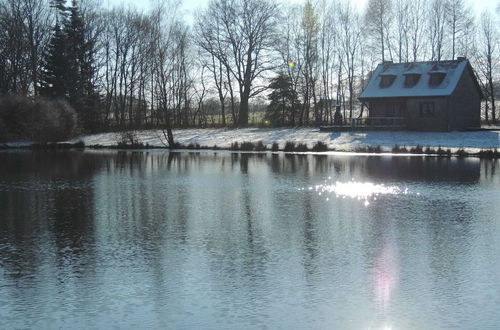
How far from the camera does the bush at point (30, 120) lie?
5106 centimetres

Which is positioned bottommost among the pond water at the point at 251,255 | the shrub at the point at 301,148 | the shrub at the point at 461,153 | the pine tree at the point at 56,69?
the pond water at the point at 251,255

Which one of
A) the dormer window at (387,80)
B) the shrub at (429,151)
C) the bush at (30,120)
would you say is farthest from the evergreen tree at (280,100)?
the shrub at (429,151)

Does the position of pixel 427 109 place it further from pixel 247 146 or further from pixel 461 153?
pixel 247 146

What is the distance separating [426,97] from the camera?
175 feet

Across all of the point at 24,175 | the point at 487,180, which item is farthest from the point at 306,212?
the point at 24,175

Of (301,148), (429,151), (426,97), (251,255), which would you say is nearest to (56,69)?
(301,148)

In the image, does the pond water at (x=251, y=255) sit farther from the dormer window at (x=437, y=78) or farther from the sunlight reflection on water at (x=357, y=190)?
the dormer window at (x=437, y=78)

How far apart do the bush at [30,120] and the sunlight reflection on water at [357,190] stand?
3573cm

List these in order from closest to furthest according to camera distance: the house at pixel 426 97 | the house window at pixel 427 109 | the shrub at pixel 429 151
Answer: the shrub at pixel 429 151 → the house at pixel 426 97 → the house window at pixel 427 109

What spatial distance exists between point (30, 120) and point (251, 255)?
45.2 m

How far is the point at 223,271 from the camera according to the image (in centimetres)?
982

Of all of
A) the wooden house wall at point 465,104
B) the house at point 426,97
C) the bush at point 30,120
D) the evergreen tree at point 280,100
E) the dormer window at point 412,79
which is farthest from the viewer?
the evergreen tree at point 280,100

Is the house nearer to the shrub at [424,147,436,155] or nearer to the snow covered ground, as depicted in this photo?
the snow covered ground

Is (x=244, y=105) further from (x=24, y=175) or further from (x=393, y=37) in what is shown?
(x=24, y=175)
